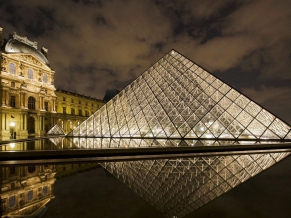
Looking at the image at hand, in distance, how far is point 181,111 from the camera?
1507 cm

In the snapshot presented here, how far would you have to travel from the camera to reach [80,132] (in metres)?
18.6

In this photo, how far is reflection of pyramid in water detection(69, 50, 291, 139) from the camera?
13.4 meters

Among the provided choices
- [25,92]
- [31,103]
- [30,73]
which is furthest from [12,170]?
[30,73]

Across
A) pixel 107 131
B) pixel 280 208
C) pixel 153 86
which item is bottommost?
pixel 280 208

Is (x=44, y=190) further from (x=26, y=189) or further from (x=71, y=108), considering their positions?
(x=71, y=108)

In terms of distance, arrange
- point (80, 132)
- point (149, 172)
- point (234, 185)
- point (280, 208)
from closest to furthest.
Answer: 1. point (280, 208)
2. point (234, 185)
3. point (149, 172)
4. point (80, 132)

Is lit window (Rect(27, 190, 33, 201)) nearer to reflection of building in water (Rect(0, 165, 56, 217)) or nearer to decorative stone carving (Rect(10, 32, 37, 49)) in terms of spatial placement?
reflection of building in water (Rect(0, 165, 56, 217))

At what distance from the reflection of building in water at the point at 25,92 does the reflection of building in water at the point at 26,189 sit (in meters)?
23.7

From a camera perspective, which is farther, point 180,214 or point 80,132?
point 80,132

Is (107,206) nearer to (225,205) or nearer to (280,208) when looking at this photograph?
(225,205)

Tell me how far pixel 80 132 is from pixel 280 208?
18101 mm

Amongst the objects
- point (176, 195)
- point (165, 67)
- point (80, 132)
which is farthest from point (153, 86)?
point (176, 195)

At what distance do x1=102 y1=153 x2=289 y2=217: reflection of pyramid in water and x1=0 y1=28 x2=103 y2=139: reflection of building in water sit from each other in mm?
25438

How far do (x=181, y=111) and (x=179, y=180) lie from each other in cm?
1127
